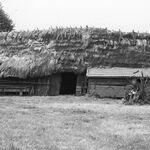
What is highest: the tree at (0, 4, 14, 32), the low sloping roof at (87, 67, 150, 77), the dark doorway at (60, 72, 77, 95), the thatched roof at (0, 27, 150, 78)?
the tree at (0, 4, 14, 32)

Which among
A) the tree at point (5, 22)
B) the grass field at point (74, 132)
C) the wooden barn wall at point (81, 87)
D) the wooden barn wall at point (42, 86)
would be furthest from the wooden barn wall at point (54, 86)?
the tree at point (5, 22)

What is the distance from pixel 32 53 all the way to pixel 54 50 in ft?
5.09

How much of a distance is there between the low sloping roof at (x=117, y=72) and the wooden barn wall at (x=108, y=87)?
1.22ft

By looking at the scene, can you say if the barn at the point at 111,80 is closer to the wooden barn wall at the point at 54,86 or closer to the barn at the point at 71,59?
the barn at the point at 71,59

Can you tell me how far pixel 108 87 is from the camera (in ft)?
78.3

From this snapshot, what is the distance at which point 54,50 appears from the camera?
86.5 ft

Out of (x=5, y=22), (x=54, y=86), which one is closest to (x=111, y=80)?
(x=54, y=86)

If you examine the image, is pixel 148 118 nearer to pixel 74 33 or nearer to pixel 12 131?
pixel 12 131

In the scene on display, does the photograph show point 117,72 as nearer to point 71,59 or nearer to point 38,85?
point 71,59

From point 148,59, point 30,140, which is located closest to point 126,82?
point 148,59

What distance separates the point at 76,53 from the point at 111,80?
341cm

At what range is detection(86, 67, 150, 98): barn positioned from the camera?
2353cm

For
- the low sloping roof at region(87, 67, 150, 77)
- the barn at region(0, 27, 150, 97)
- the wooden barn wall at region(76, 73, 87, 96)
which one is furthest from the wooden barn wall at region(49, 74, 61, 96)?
the low sloping roof at region(87, 67, 150, 77)

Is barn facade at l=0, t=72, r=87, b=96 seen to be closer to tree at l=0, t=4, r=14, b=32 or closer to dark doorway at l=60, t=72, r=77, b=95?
dark doorway at l=60, t=72, r=77, b=95
